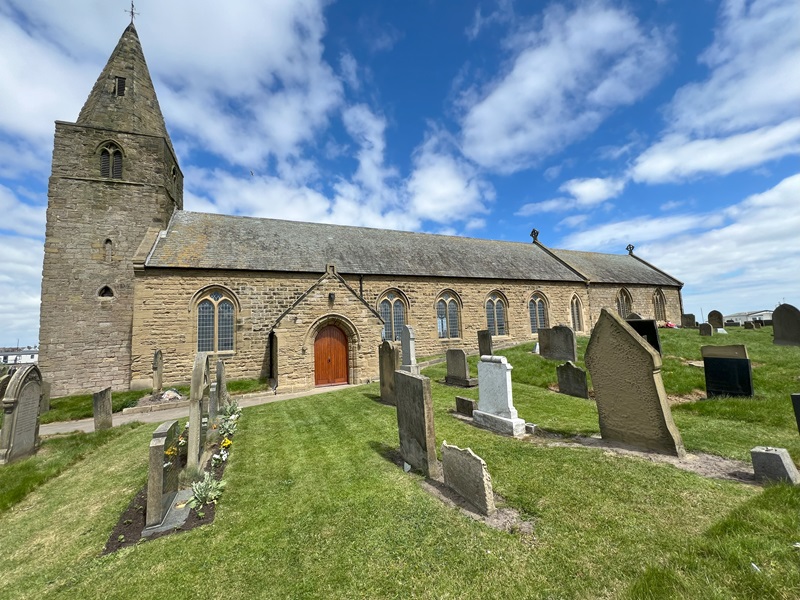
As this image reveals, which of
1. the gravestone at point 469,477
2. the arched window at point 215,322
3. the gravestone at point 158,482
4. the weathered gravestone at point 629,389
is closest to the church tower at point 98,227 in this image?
the arched window at point 215,322

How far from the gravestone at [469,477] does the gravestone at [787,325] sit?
11.7 meters

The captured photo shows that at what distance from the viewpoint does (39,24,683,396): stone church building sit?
48.4ft

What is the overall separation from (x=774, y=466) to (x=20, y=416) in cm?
1391

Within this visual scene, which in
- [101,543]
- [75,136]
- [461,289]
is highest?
[75,136]

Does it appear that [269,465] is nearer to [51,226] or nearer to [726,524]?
[726,524]

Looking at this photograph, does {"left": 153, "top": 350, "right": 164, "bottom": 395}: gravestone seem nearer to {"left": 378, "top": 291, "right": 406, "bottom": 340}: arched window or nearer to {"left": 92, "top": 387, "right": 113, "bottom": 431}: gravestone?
{"left": 92, "top": 387, "right": 113, "bottom": 431}: gravestone

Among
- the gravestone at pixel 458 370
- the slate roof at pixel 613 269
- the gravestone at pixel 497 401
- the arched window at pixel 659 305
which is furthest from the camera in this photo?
the arched window at pixel 659 305

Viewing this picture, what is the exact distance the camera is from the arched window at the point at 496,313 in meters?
22.5

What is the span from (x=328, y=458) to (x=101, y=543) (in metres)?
3.25

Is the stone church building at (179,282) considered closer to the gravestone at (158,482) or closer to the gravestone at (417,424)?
the gravestone at (158,482)

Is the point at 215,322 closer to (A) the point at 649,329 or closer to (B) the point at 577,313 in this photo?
(A) the point at 649,329

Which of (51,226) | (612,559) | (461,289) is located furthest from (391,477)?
(51,226)

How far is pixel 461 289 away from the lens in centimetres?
2136

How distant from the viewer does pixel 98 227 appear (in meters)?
16.7
